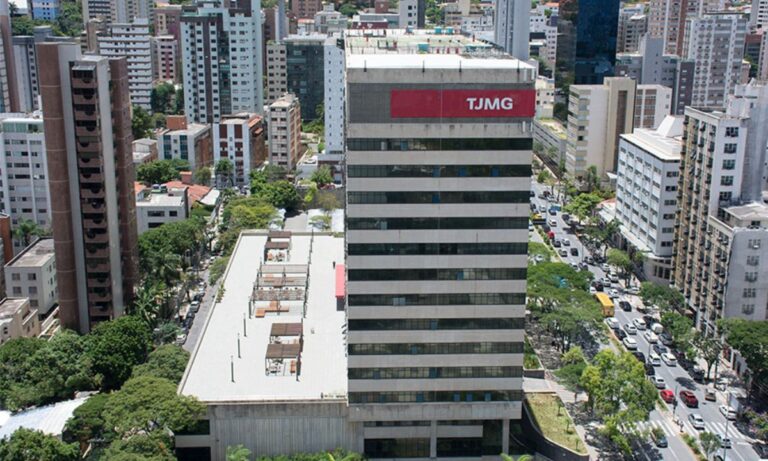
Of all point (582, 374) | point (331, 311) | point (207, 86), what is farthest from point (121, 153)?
point (207, 86)

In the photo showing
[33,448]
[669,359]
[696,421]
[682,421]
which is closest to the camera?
[33,448]

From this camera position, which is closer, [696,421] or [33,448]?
[33,448]

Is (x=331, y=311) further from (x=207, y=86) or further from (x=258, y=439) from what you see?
(x=207, y=86)

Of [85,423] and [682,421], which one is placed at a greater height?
[85,423]

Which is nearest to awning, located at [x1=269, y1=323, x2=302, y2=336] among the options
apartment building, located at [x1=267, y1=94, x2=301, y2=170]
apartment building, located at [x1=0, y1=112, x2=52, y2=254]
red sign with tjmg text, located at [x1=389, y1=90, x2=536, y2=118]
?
red sign with tjmg text, located at [x1=389, y1=90, x2=536, y2=118]

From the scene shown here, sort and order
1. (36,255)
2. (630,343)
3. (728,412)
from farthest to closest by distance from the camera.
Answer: (36,255), (630,343), (728,412)

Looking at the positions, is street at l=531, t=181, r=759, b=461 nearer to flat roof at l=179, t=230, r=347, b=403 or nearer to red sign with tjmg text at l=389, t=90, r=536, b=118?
flat roof at l=179, t=230, r=347, b=403

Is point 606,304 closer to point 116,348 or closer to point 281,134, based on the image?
point 116,348

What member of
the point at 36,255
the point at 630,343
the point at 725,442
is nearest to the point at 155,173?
the point at 36,255

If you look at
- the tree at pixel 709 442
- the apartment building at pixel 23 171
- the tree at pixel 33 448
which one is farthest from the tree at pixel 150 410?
the apartment building at pixel 23 171
